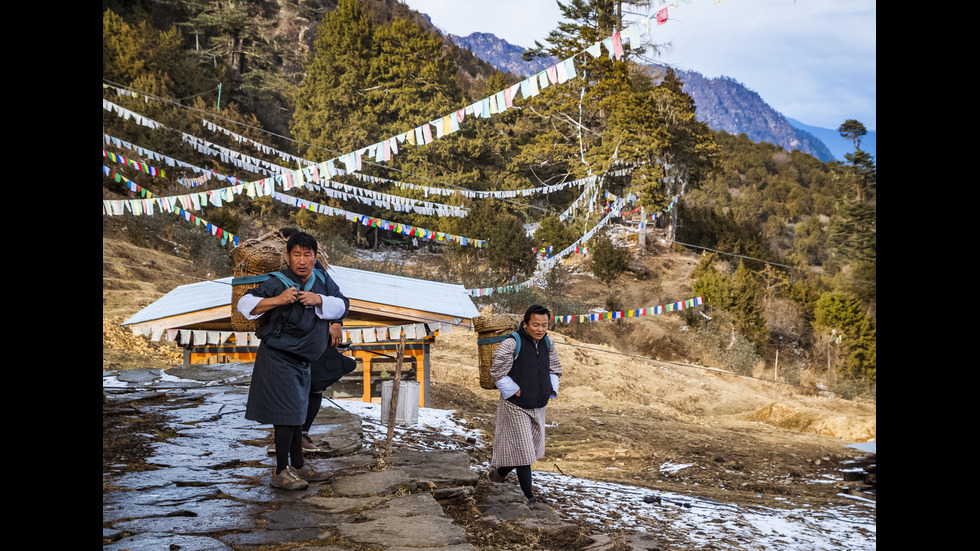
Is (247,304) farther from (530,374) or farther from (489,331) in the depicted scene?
(489,331)

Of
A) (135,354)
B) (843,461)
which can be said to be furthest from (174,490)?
(135,354)

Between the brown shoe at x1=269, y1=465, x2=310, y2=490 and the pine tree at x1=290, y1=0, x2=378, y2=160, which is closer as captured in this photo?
the brown shoe at x1=269, y1=465, x2=310, y2=490

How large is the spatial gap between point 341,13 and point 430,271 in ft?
41.5

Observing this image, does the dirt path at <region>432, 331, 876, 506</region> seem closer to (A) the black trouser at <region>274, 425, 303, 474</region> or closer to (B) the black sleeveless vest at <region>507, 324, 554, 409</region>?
(B) the black sleeveless vest at <region>507, 324, 554, 409</region>

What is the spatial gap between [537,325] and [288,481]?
1.93 metres

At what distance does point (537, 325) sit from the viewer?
4848 mm

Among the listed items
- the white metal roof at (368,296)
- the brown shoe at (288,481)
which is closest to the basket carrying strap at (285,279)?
the brown shoe at (288,481)

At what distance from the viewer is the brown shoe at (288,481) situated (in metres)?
4.31

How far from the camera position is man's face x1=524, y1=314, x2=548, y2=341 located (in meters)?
4.85

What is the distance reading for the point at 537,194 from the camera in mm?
32375

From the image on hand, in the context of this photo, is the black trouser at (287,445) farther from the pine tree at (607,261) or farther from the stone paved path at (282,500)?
the pine tree at (607,261)

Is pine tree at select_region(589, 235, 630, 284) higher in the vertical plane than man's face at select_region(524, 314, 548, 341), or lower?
higher

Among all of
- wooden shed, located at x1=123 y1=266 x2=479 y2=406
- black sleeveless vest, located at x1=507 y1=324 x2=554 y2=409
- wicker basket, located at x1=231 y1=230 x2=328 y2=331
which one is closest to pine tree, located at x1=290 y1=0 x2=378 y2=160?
wooden shed, located at x1=123 y1=266 x2=479 y2=406

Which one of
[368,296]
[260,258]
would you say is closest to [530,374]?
[260,258]
